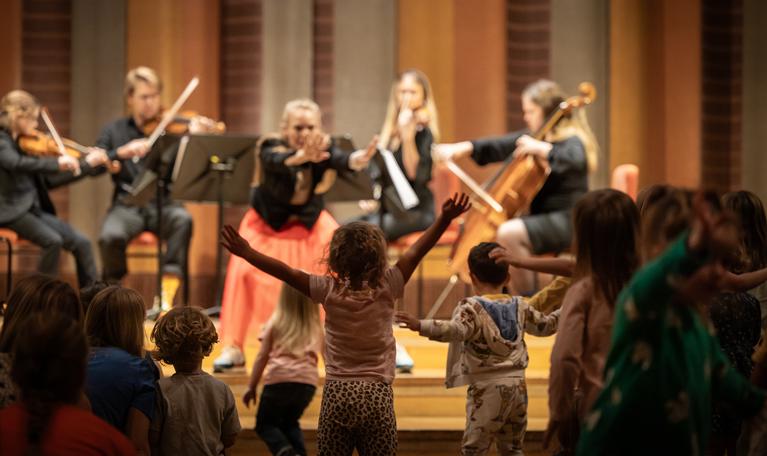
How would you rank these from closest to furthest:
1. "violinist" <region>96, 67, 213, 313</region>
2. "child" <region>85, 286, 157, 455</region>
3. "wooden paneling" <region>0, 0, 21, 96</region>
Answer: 1. "child" <region>85, 286, 157, 455</region>
2. "violinist" <region>96, 67, 213, 313</region>
3. "wooden paneling" <region>0, 0, 21, 96</region>

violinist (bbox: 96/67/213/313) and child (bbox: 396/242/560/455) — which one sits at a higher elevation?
violinist (bbox: 96/67/213/313)

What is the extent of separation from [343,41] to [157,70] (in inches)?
51.3

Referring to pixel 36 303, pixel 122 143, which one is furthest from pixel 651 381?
pixel 122 143

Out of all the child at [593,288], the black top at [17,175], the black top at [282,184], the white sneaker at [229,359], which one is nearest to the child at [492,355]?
the child at [593,288]

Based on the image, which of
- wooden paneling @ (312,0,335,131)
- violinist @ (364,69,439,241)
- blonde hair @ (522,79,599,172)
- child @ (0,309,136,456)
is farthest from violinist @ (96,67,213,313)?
child @ (0,309,136,456)

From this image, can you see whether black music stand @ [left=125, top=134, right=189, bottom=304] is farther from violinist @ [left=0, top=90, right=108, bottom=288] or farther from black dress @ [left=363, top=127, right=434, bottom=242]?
black dress @ [left=363, top=127, right=434, bottom=242]

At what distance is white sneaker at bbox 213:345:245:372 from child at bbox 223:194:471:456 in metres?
2.07

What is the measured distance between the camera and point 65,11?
27.1 ft

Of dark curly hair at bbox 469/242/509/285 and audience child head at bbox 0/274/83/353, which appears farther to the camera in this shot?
dark curly hair at bbox 469/242/509/285

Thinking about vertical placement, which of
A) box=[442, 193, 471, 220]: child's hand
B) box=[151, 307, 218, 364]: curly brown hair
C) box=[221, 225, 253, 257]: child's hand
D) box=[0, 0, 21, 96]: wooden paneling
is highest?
box=[0, 0, 21, 96]: wooden paneling

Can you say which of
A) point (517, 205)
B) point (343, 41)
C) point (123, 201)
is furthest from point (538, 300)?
point (343, 41)

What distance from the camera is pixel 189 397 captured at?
3.24 metres

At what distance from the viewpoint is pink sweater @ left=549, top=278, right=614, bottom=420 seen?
2.84m

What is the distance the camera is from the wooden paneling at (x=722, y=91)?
26.7 feet
